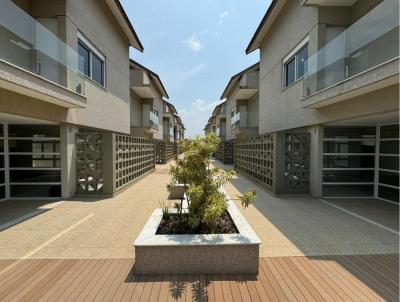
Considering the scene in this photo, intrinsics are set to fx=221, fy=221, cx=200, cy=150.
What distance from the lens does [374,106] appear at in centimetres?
611

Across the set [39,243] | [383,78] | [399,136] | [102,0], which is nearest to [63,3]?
[102,0]

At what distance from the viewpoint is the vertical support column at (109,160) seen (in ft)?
28.6

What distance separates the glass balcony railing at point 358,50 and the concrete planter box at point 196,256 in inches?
225

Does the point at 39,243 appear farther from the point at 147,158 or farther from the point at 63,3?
the point at 147,158

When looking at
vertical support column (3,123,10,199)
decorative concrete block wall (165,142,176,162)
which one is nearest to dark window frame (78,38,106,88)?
vertical support column (3,123,10,199)

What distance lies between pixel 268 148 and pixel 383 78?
5409mm

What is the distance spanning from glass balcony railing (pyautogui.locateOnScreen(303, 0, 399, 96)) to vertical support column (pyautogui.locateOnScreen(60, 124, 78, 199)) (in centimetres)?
937

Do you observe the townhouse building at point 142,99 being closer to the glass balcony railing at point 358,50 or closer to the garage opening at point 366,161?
the glass balcony railing at point 358,50

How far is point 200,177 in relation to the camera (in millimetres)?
4414

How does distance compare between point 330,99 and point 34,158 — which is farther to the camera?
point 34,158

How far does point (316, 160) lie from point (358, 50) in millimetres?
3972

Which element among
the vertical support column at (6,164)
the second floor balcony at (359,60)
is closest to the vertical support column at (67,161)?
the vertical support column at (6,164)

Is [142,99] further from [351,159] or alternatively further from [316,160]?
[351,159]

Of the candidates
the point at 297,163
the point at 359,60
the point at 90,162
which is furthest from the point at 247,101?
the point at 90,162
